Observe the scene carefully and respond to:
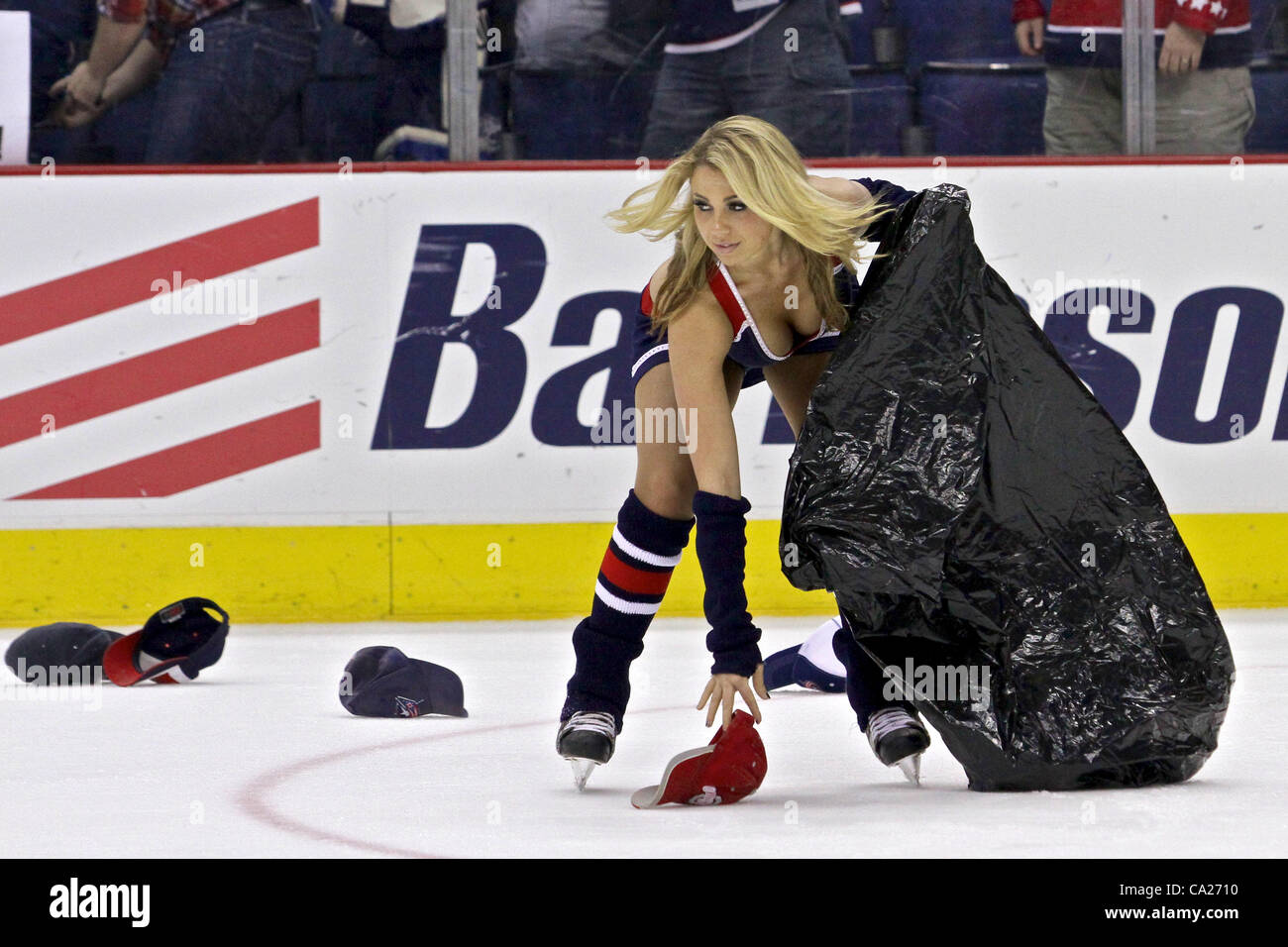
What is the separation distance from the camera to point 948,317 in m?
2.51

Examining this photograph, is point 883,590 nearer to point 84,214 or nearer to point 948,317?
point 948,317

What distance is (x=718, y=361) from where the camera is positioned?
2.41m

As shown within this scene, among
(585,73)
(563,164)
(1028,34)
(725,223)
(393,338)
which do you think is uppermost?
(1028,34)

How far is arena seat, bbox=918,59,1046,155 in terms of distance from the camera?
4.91 m

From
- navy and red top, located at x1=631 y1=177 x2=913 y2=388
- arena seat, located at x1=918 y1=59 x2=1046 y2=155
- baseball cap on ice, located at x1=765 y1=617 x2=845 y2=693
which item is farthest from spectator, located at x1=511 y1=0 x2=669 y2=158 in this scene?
navy and red top, located at x1=631 y1=177 x2=913 y2=388

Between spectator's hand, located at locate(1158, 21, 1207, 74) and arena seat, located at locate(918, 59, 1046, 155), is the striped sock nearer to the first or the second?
arena seat, located at locate(918, 59, 1046, 155)

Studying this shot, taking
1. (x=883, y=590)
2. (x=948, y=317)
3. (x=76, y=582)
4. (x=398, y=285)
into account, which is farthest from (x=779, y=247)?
(x=76, y=582)

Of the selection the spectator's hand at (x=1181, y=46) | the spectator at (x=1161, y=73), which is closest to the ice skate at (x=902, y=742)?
the spectator at (x=1161, y=73)

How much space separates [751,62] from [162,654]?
2.32 m

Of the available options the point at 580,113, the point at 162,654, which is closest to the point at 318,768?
the point at 162,654

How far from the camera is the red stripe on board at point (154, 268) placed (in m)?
4.75

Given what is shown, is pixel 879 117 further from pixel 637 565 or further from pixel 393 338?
pixel 637 565

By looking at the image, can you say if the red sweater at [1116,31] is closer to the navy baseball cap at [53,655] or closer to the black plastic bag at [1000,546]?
the black plastic bag at [1000,546]

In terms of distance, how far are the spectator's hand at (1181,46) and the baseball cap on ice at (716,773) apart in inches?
130
